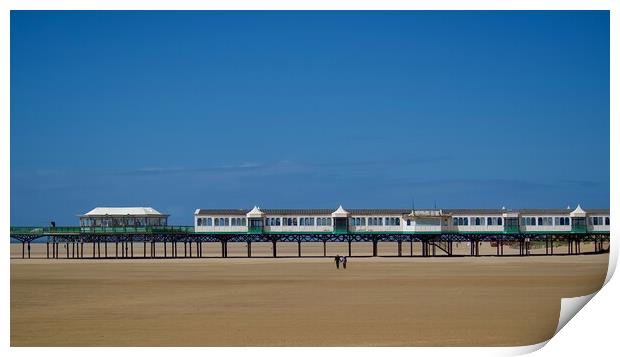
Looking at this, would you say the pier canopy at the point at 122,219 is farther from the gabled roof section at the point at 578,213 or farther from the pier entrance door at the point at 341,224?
the gabled roof section at the point at 578,213

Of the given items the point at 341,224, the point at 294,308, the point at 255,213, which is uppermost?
the point at 255,213

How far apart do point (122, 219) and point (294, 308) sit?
116ft

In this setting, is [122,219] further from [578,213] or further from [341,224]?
[578,213]

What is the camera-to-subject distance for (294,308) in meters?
21.8

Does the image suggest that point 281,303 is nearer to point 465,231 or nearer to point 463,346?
point 463,346

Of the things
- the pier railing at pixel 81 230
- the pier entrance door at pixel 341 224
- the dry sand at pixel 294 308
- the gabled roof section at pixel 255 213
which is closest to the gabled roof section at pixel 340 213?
the pier entrance door at pixel 341 224

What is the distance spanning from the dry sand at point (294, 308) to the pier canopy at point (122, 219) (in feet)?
64.6

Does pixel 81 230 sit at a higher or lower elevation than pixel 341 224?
lower

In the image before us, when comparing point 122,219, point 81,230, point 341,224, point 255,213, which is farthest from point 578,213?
point 81,230
